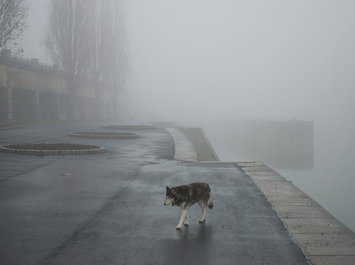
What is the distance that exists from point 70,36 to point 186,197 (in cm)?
4160

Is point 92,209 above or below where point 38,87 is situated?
below

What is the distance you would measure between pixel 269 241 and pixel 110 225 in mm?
2557

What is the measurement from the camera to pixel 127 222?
20.9 ft

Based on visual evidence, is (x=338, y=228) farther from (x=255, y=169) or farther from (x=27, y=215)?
(x=255, y=169)

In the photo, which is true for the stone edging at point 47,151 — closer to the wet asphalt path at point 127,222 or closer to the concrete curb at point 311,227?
the wet asphalt path at point 127,222

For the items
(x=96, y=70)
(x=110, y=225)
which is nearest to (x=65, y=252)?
(x=110, y=225)

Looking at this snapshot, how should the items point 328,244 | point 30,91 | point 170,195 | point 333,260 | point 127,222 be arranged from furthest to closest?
1. point 30,91
2. point 127,222
3. point 170,195
4. point 328,244
5. point 333,260

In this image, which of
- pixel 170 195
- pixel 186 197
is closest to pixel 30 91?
pixel 186 197

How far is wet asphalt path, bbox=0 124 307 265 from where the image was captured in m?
4.88

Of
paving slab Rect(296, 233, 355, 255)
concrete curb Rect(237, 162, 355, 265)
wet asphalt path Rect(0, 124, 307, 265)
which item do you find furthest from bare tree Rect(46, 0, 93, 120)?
paving slab Rect(296, 233, 355, 255)

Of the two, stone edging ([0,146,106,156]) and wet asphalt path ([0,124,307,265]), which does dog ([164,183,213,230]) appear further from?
stone edging ([0,146,106,156])

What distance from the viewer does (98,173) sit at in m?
11.4

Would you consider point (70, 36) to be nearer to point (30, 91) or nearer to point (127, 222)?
point (30, 91)

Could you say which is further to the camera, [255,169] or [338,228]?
[255,169]
